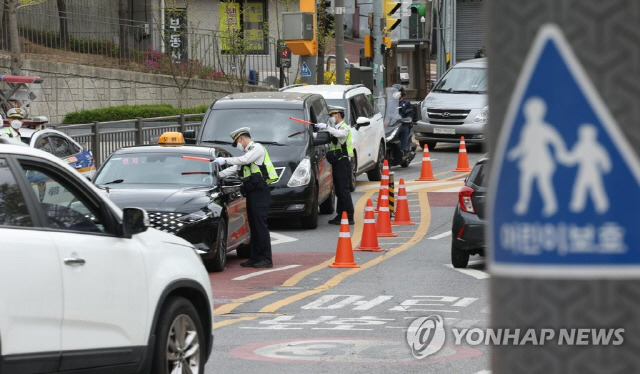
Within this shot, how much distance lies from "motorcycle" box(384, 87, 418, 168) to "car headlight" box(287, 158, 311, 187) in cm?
926

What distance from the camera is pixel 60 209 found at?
6336 millimetres

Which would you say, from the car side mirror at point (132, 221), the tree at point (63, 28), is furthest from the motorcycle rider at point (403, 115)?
the car side mirror at point (132, 221)

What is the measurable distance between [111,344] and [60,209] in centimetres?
73

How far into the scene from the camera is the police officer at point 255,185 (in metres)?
Result: 15.6

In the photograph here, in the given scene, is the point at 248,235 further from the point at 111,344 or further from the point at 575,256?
the point at 575,256

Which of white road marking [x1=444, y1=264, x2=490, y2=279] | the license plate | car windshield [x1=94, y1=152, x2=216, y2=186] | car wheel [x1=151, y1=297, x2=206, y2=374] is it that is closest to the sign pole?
car wheel [x1=151, y1=297, x2=206, y2=374]

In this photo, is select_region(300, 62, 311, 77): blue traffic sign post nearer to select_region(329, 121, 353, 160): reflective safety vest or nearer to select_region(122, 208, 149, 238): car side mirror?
select_region(329, 121, 353, 160): reflective safety vest

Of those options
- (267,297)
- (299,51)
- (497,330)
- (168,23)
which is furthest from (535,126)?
(168,23)

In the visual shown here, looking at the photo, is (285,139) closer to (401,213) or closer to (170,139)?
(401,213)

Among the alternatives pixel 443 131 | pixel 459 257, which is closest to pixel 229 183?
pixel 459 257

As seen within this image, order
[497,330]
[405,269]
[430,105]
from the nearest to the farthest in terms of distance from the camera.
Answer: [497,330]
[405,269]
[430,105]

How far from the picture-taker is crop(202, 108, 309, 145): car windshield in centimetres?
2008

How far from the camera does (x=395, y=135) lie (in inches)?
1131

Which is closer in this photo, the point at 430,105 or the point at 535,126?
the point at 535,126
